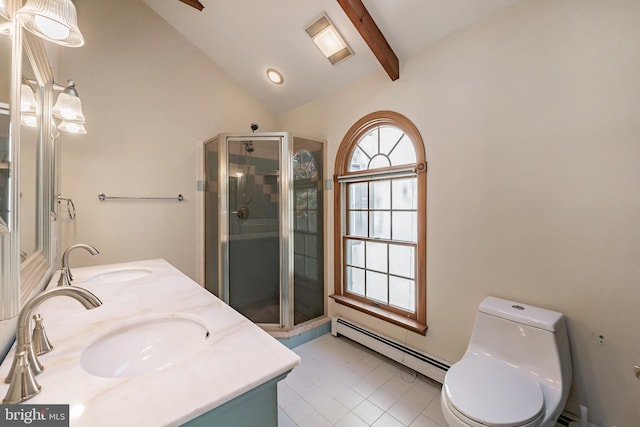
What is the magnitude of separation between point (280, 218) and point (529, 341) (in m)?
1.97

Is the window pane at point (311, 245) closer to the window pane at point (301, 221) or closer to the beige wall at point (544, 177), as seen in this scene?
the window pane at point (301, 221)

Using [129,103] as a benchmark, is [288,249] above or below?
below

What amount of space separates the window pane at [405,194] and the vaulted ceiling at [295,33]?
927 mm

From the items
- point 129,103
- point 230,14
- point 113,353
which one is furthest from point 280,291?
point 230,14

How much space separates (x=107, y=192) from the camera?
2.23 m

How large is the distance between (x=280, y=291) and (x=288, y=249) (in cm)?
41

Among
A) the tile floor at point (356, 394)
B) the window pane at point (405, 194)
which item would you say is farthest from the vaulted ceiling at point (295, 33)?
the tile floor at point (356, 394)

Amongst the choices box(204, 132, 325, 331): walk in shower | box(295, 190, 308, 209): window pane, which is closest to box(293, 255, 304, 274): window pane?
box(204, 132, 325, 331): walk in shower

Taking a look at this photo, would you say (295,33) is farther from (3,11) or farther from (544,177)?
(544,177)

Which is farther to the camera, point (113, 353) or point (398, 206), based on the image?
point (398, 206)

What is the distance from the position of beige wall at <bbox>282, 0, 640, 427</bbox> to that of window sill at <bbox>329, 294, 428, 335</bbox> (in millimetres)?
92

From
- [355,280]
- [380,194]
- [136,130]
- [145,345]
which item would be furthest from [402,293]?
[136,130]

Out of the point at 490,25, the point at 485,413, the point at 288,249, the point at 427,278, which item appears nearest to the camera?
the point at 485,413

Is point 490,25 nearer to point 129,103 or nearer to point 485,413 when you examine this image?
point 485,413
